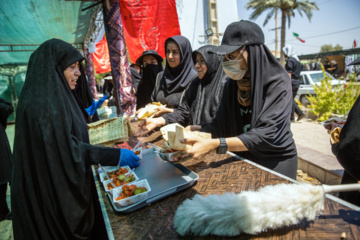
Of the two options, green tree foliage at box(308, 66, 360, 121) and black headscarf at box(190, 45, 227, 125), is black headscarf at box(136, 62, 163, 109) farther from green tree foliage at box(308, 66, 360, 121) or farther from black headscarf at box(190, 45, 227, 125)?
green tree foliage at box(308, 66, 360, 121)

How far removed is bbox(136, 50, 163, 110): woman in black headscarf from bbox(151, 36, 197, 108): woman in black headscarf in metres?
1.06

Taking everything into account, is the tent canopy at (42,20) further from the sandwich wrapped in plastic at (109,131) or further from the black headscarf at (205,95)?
the sandwich wrapped in plastic at (109,131)

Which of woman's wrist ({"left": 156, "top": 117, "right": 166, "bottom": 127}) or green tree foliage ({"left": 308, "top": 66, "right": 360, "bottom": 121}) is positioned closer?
woman's wrist ({"left": 156, "top": 117, "right": 166, "bottom": 127})

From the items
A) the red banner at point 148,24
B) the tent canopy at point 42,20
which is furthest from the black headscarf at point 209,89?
the tent canopy at point 42,20

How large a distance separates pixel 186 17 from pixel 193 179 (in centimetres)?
684

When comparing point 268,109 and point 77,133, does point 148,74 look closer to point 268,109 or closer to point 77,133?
point 77,133

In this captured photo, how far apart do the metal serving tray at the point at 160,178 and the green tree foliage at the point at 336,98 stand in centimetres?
657

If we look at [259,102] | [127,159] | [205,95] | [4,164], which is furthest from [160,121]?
[4,164]

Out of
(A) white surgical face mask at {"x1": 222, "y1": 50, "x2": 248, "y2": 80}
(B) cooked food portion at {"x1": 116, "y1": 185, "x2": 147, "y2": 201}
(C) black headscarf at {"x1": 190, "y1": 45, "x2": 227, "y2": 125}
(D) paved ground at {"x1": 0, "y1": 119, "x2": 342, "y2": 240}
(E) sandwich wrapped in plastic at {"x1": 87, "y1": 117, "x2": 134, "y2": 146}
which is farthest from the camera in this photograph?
(D) paved ground at {"x1": 0, "y1": 119, "x2": 342, "y2": 240}

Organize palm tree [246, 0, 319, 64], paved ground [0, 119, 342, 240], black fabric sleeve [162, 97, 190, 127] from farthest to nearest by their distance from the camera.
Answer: palm tree [246, 0, 319, 64] < paved ground [0, 119, 342, 240] < black fabric sleeve [162, 97, 190, 127]

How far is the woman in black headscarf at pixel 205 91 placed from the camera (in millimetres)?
2600

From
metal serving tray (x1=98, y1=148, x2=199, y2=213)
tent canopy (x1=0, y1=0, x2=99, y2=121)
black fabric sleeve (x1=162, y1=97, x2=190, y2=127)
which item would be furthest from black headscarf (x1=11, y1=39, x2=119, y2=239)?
tent canopy (x1=0, y1=0, x2=99, y2=121)

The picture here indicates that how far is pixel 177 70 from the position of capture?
138 inches

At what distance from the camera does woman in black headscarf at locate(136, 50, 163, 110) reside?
15.2 feet
